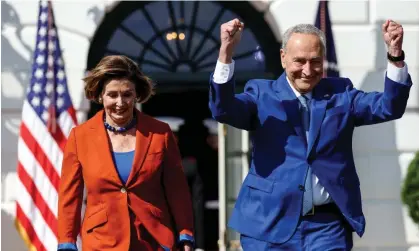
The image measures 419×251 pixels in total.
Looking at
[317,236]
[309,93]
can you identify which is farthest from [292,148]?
[317,236]

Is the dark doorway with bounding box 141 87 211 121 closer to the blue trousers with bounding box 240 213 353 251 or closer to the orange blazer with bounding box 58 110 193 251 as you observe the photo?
the orange blazer with bounding box 58 110 193 251

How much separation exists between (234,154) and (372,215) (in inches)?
52.0

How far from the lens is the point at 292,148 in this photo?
16.6 ft

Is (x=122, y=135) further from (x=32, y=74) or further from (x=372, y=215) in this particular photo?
(x=372, y=215)

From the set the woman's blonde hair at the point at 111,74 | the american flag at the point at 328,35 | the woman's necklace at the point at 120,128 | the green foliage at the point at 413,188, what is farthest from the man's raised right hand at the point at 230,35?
the green foliage at the point at 413,188

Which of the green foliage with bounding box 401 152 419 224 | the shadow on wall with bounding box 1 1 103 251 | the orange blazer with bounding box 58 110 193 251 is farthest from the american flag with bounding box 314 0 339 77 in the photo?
the orange blazer with bounding box 58 110 193 251

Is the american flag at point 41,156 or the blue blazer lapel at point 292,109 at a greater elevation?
the blue blazer lapel at point 292,109

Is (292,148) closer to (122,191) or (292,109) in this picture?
(292,109)

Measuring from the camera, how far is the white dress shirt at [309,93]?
4.89 meters

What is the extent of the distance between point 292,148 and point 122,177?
33.3 inches

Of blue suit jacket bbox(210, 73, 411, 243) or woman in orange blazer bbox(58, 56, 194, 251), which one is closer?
blue suit jacket bbox(210, 73, 411, 243)

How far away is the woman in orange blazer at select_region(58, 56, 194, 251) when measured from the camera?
531 centimetres

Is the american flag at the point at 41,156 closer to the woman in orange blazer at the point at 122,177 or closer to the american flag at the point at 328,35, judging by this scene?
the american flag at the point at 328,35

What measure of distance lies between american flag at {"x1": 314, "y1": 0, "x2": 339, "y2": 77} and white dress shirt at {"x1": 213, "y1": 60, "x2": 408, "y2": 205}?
4045mm
